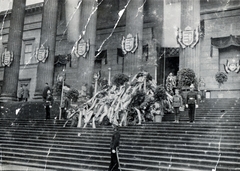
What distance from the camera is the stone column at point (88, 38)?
883 inches

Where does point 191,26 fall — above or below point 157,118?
above

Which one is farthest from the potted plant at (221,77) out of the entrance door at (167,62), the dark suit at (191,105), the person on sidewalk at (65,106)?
the person on sidewalk at (65,106)

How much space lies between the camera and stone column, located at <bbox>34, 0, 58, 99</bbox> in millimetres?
24109

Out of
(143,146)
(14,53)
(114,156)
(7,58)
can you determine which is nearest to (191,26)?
(143,146)

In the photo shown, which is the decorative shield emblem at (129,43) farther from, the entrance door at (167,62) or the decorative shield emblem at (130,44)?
the entrance door at (167,62)

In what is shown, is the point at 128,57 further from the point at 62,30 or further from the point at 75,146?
the point at 62,30

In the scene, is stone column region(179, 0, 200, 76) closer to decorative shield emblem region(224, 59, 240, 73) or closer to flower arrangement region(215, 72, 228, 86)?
flower arrangement region(215, 72, 228, 86)

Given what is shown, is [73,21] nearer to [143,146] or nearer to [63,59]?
[63,59]

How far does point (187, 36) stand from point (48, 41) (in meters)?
11.1

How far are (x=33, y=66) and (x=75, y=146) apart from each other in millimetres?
23871

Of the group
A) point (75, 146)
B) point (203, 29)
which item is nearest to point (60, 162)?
point (75, 146)

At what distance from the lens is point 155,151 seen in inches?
405

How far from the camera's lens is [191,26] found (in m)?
19.6

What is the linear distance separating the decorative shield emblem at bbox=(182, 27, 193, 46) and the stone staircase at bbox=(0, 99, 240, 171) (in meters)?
5.66
